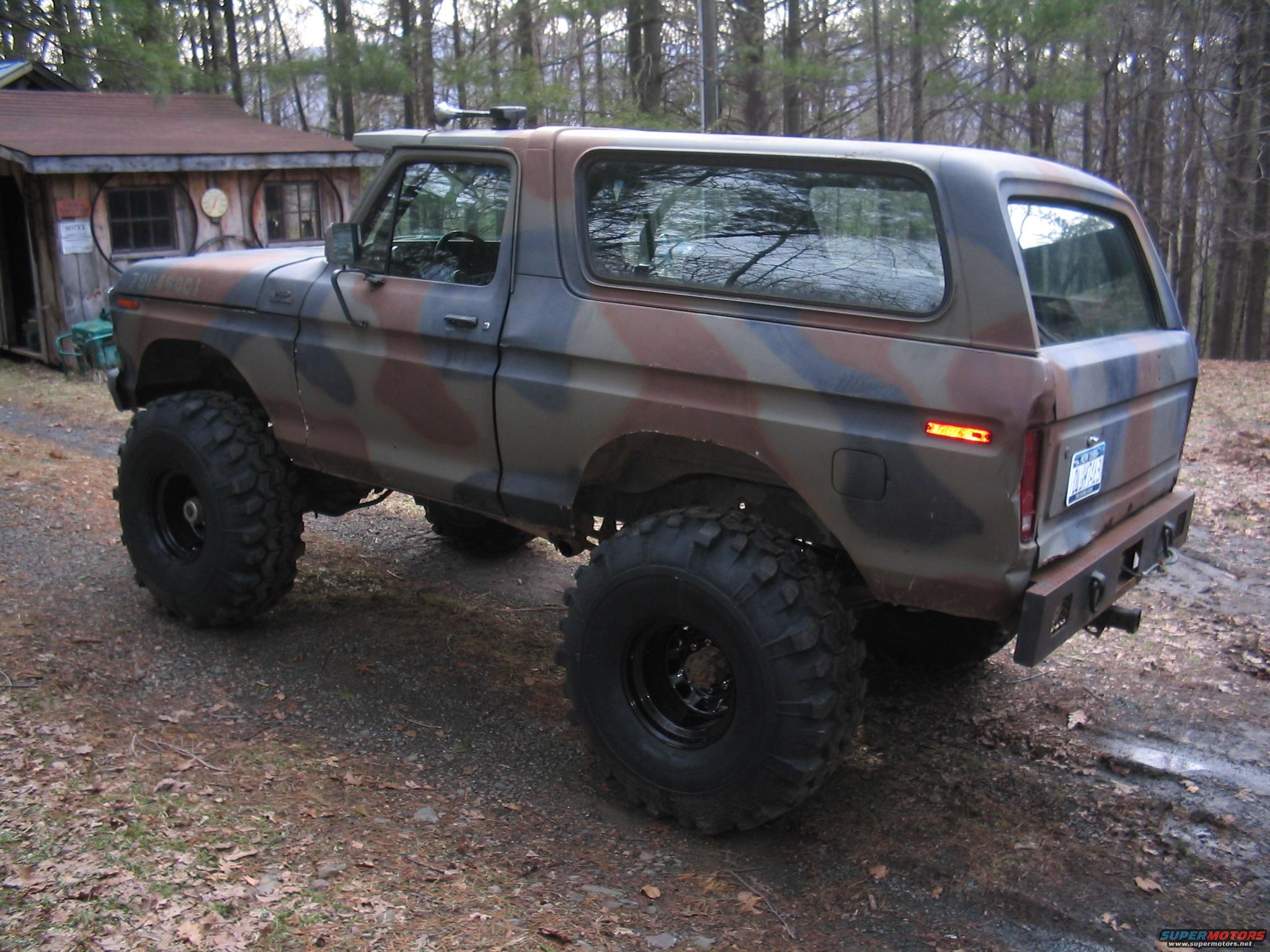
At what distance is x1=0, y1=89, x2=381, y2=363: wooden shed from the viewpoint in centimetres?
1298

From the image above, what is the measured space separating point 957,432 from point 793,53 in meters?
18.3

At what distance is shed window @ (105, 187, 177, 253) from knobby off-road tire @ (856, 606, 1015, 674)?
11782mm

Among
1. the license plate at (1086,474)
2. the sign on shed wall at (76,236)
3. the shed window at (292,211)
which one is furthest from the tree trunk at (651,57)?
the license plate at (1086,474)

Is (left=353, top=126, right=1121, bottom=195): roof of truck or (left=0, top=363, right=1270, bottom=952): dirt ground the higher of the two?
(left=353, top=126, right=1121, bottom=195): roof of truck

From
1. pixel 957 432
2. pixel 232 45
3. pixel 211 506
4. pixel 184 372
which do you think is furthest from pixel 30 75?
pixel 957 432

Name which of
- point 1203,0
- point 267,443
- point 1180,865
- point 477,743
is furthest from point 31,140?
point 1203,0

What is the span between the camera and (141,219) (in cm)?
1373

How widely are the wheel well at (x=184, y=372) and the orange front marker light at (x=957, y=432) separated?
320cm

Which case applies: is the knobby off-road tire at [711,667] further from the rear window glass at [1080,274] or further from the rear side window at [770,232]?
the rear window glass at [1080,274]

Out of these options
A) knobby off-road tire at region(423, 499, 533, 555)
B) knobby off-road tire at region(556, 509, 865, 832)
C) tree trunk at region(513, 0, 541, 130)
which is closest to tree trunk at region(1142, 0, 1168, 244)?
tree trunk at region(513, 0, 541, 130)

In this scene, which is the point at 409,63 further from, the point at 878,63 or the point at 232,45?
the point at 878,63

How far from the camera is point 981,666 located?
4.95 metres

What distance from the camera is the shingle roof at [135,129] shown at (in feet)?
42.5

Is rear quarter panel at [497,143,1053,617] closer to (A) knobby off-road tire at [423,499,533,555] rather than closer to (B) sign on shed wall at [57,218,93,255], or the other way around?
(A) knobby off-road tire at [423,499,533,555]
